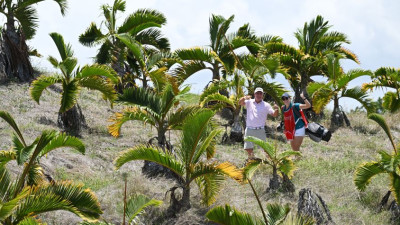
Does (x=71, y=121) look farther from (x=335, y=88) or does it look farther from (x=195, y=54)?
(x=335, y=88)

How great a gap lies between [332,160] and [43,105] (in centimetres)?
823

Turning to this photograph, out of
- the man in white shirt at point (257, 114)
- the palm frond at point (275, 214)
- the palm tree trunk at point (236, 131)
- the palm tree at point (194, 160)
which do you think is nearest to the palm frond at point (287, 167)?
the man in white shirt at point (257, 114)

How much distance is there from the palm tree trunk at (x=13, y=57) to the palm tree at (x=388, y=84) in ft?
36.2

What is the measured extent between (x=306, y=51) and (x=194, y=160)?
1124 centimetres

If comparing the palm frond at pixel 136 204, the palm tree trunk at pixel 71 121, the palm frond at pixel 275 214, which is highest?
the palm tree trunk at pixel 71 121

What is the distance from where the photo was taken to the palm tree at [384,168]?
1009cm

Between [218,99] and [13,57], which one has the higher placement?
[13,57]

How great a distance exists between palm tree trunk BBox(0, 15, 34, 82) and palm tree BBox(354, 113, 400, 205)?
40.3 feet

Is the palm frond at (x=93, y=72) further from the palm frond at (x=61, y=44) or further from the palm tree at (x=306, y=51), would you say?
→ the palm tree at (x=306, y=51)

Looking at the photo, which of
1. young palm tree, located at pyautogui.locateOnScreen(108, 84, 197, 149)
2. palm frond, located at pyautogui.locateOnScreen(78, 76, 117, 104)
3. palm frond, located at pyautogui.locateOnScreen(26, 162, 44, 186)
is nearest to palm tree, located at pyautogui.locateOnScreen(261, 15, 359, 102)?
palm frond, located at pyautogui.locateOnScreen(78, 76, 117, 104)

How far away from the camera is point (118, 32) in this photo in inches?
782

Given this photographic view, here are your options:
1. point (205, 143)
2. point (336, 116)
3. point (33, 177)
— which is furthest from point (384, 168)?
point (336, 116)

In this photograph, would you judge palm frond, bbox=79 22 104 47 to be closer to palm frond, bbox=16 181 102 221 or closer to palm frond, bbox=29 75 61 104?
palm frond, bbox=29 75 61 104

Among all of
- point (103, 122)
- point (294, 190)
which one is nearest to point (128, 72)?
point (103, 122)
